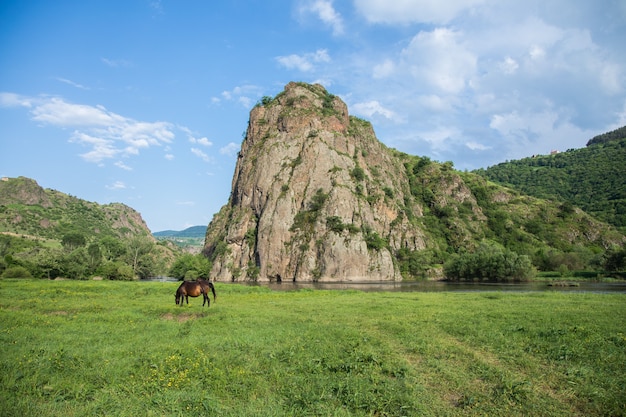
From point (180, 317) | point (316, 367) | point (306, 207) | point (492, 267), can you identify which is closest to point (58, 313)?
point (180, 317)

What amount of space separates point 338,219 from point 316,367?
12387 centimetres

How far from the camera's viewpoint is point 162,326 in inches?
745

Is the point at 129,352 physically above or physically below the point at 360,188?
below

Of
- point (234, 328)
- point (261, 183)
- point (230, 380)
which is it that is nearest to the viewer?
point (230, 380)

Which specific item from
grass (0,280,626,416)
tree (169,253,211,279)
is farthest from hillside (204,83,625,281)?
grass (0,280,626,416)

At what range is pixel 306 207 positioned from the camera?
145375 mm

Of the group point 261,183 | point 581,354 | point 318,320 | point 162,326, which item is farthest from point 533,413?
point 261,183

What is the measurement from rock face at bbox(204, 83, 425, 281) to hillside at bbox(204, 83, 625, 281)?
0.44 m

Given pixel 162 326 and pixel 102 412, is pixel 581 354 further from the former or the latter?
pixel 162 326

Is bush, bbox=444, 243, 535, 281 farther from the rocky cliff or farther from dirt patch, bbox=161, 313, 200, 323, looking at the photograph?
dirt patch, bbox=161, 313, 200, 323

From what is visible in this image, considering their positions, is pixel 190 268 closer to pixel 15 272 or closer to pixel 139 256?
pixel 139 256

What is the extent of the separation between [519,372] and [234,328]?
12.5 m

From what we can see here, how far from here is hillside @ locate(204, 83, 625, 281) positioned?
134m

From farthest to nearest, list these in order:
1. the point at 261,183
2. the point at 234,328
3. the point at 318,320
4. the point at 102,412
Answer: the point at 261,183
the point at 318,320
the point at 234,328
the point at 102,412
